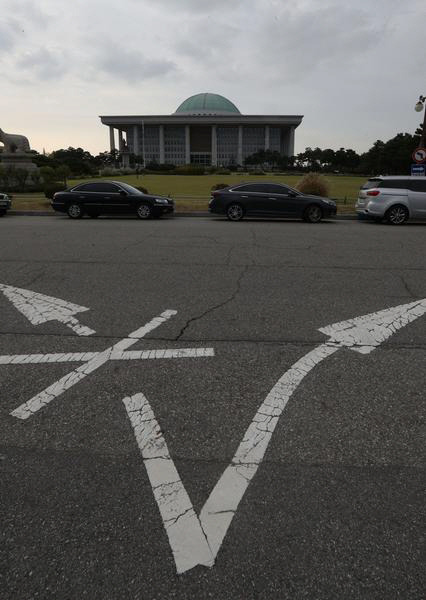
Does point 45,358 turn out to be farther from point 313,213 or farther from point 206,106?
point 206,106

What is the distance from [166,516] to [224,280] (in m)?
4.75

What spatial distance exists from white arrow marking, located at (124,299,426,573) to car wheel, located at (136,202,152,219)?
1304cm

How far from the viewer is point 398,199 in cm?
1459

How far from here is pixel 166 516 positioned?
6.68 feet

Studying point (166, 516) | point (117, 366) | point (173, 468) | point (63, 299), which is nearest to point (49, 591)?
point (166, 516)

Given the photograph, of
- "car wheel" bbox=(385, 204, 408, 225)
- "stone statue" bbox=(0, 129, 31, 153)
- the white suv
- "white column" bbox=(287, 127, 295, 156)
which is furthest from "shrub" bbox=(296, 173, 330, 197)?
"white column" bbox=(287, 127, 295, 156)

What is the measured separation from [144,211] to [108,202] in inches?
56.6

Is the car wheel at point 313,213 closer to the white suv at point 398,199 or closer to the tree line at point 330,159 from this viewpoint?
the white suv at point 398,199

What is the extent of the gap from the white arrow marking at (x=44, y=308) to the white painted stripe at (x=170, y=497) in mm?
1869

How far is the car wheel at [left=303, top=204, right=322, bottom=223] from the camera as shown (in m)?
15.4

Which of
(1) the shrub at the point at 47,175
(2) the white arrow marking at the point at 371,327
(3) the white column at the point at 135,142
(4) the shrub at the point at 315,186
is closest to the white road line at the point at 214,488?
(2) the white arrow marking at the point at 371,327

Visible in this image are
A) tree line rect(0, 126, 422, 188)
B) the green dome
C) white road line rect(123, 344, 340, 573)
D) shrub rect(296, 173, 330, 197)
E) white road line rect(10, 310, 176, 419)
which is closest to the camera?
white road line rect(123, 344, 340, 573)

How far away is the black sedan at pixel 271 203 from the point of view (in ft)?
50.5

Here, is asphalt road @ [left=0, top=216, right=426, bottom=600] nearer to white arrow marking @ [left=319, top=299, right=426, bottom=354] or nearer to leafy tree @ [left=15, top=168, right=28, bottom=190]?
white arrow marking @ [left=319, top=299, right=426, bottom=354]
